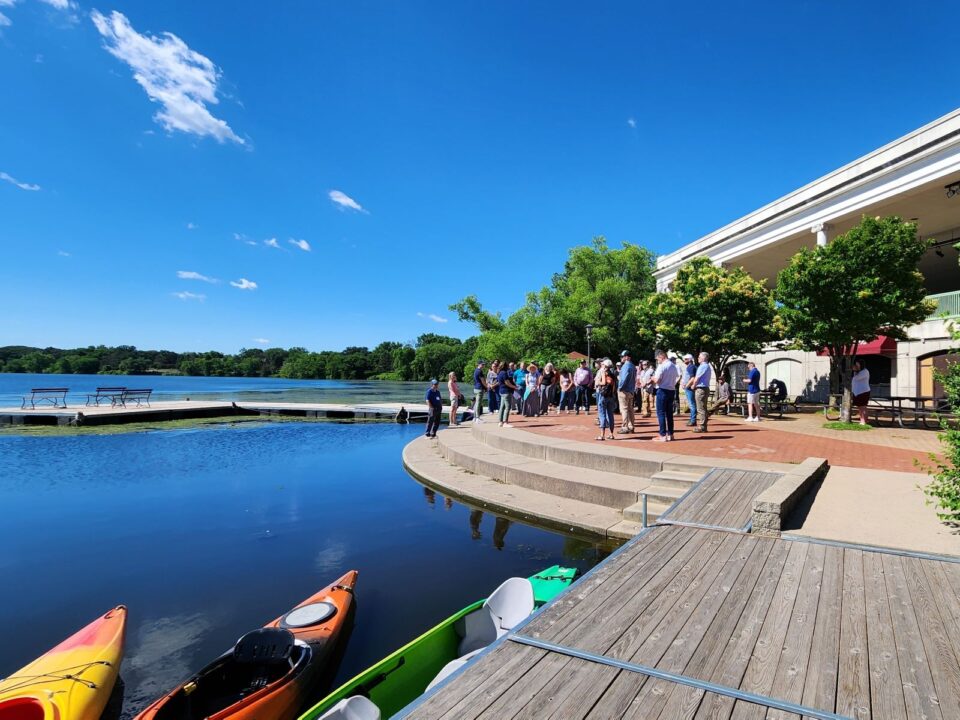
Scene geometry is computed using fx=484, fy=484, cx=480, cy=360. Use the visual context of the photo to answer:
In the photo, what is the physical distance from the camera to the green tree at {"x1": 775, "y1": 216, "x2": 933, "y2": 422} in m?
11.8

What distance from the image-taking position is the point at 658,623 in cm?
269

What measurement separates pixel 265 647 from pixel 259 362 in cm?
14937

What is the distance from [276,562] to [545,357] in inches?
846

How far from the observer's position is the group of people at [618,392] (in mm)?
9914

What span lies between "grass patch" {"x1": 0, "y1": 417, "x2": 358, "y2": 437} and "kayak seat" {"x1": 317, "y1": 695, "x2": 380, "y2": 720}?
1977 centimetres

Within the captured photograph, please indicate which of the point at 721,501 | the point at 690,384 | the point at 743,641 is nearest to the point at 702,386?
the point at 690,384

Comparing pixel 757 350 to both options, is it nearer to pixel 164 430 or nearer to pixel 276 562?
pixel 276 562

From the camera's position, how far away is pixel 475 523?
7273mm

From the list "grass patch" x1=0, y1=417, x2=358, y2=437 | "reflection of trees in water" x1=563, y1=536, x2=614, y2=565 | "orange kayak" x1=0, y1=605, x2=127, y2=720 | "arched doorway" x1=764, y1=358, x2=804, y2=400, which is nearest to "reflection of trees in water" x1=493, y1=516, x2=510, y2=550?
"reflection of trees in water" x1=563, y1=536, x2=614, y2=565

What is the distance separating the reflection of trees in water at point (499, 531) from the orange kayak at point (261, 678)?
275 cm

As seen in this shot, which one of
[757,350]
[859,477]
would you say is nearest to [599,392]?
[859,477]

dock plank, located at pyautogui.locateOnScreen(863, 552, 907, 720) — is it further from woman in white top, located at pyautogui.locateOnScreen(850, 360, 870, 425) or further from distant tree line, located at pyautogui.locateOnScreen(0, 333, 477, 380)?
distant tree line, located at pyautogui.locateOnScreen(0, 333, 477, 380)

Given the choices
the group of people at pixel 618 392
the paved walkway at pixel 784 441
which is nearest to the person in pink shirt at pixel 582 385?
the group of people at pixel 618 392

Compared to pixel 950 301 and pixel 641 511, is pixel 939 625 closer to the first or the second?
pixel 641 511
